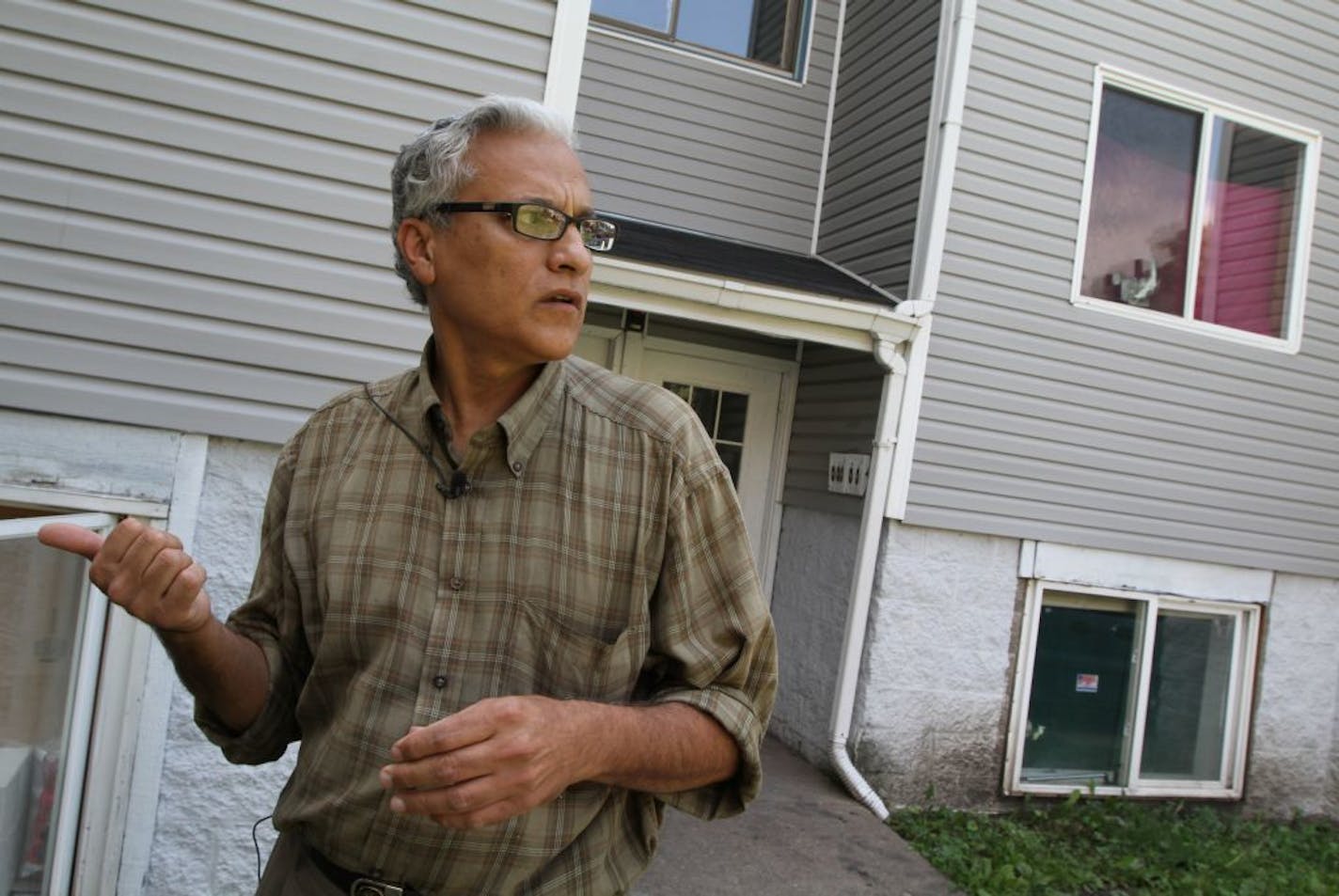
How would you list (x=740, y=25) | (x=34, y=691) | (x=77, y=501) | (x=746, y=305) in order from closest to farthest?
(x=34, y=691) < (x=77, y=501) < (x=746, y=305) < (x=740, y=25)

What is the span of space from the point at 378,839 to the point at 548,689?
321 millimetres

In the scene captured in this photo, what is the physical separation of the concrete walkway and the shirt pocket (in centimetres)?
317

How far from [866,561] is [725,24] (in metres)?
4.05

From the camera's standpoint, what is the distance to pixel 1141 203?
6.19 meters

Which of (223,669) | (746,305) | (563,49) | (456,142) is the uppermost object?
(563,49)

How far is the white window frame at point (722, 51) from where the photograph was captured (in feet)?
Result: 21.5

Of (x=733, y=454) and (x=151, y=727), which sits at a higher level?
(x=733, y=454)

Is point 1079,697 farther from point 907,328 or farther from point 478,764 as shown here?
point 478,764

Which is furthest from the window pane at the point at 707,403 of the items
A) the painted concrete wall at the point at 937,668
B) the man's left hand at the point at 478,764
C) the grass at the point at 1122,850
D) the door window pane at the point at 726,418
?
the man's left hand at the point at 478,764

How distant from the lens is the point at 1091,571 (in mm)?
5961

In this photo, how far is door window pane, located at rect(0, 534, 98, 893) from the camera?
2.46m

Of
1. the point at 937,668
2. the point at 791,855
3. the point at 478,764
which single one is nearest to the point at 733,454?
the point at 937,668

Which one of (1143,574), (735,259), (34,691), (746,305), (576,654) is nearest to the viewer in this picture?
(576,654)

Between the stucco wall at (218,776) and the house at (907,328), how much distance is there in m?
0.01
